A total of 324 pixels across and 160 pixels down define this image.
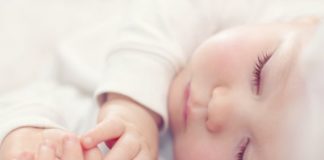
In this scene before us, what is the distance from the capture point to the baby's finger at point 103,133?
23.5 inches

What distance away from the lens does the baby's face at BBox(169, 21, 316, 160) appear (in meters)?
0.58

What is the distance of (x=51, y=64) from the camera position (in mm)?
898

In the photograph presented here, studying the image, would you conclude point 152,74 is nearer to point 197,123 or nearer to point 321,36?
point 197,123

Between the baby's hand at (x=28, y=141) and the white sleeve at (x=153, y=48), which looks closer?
the baby's hand at (x=28, y=141)

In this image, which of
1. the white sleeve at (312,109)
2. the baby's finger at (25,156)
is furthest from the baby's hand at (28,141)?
the white sleeve at (312,109)

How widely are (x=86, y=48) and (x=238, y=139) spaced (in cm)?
38

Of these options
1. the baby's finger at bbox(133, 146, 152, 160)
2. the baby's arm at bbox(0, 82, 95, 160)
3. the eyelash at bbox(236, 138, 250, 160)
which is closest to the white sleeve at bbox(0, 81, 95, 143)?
the baby's arm at bbox(0, 82, 95, 160)

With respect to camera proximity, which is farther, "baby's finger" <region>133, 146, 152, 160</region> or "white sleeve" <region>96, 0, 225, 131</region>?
"white sleeve" <region>96, 0, 225, 131</region>

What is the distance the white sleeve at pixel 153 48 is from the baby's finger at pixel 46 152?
18 cm

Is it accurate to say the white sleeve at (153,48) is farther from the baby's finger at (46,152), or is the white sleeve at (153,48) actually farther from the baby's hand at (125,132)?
the baby's finger at (46,152)

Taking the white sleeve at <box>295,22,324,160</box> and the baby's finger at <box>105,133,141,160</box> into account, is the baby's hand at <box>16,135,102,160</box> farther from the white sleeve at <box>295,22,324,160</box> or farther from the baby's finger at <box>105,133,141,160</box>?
the white sleeve at <box>295,22,324,160</box>

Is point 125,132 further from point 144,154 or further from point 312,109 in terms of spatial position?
point 312,109

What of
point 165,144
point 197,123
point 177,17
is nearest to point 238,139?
point 197,123

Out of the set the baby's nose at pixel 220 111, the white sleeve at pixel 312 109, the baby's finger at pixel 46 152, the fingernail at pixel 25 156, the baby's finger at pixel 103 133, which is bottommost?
the fingernail at pixel 25 156
